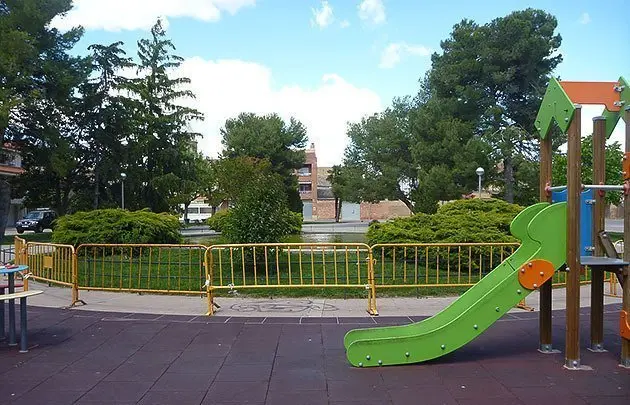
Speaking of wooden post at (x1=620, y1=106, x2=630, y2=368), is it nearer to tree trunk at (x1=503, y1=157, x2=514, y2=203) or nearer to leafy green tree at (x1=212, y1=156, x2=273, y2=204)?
tree trunk at (x1=503, y1=157, x2=514, y2=203)

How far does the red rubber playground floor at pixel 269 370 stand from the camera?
481cm

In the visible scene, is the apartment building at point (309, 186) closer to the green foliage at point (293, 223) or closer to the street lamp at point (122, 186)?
the street lamp at point (122, 186)

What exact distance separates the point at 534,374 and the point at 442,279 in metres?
6.21

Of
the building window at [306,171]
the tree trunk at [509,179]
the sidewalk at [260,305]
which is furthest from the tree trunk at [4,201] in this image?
the building window at [306,171]

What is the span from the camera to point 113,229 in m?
16.1

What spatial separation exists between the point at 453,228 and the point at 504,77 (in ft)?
68.1

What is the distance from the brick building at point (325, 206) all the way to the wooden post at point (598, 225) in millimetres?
64545

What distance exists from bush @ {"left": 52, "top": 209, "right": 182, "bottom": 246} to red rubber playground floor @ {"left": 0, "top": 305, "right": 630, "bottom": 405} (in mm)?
8344

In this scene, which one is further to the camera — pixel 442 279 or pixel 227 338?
pixel 442 279

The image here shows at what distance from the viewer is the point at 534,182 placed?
30.6m

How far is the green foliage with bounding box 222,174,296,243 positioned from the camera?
12.4m

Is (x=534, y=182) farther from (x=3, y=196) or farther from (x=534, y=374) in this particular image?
(x=3, y=196)

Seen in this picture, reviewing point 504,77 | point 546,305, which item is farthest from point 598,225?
point 504,77

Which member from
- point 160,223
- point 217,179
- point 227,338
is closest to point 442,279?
point 227,338
